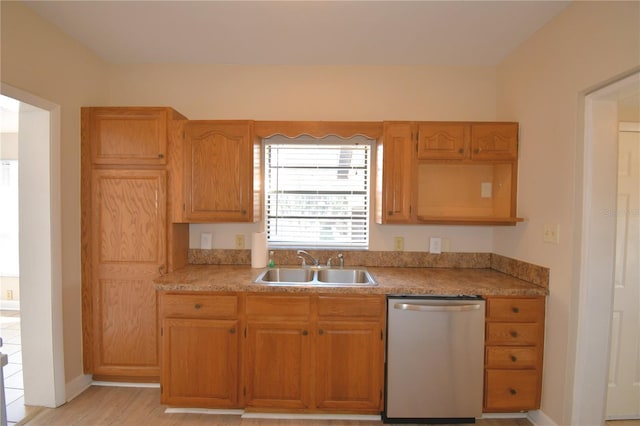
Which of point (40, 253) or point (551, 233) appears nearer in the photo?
point (551, 233)

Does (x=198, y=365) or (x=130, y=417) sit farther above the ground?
(x=198, y=365)

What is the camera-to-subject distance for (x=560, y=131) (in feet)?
6.33

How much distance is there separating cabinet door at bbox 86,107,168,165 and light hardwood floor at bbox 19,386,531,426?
183 cm

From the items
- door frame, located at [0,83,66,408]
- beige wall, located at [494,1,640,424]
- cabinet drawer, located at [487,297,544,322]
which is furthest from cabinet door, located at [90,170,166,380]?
beige wall, located at [494,1,640,424]

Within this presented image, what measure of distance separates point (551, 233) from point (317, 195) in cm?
182

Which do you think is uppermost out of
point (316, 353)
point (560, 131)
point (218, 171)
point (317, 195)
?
point (560, 131)

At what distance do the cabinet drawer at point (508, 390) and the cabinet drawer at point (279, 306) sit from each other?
4.41ft

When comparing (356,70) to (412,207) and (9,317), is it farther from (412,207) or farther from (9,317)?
(9,317)

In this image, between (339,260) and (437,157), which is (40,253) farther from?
(437,157)

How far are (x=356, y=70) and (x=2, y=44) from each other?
2.46 m

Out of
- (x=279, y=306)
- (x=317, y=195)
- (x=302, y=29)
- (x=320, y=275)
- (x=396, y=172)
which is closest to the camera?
(x=279, y=306)

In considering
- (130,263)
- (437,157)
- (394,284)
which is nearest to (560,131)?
(437,157)

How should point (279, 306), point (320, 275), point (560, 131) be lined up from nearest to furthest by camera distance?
1. point (560, 131)
2. point (279, 306)
3. point (320, 275)

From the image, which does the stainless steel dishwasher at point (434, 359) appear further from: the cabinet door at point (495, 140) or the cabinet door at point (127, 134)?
the cabinet door at point (127, 134)
